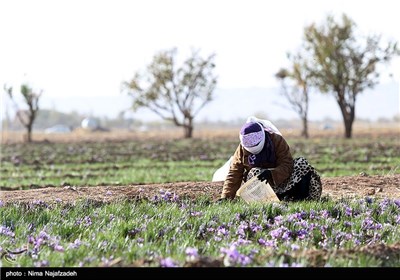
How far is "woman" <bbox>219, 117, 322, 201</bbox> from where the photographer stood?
26.0 feet

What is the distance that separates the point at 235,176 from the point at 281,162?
62cm

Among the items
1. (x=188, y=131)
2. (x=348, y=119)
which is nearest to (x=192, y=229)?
(x=348, y=119)

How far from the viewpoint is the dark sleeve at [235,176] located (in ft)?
27.5

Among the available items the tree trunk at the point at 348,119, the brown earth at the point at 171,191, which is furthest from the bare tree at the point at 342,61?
the brown earth at the point at 171,191

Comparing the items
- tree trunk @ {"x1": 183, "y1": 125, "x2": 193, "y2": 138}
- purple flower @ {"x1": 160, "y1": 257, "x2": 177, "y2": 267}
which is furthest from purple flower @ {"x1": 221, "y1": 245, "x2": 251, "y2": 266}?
tree trunk @ {"x1": 183, "y1": 125, "x2": 193, "y2": 138}

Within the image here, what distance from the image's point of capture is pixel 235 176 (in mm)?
8414

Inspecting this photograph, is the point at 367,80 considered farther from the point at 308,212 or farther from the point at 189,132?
the point at 308,212

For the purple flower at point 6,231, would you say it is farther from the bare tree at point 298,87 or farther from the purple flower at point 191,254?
the bare tree at point 298,87

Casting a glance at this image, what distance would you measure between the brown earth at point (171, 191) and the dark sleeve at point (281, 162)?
3.54 feet

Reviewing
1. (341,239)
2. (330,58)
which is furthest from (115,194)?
(330,58)

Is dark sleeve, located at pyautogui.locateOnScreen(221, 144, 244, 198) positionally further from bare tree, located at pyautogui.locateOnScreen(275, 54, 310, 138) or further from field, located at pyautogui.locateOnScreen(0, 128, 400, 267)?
bare tree, located at pyautogui.locateOnScreen(275, 54, 310, 138)

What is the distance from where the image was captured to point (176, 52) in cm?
5900
